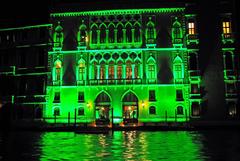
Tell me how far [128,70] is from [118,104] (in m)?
4.21

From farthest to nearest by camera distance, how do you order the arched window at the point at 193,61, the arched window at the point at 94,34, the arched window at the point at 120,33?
the arched window at the point at 94,34, the arched window at the point at 120,33, the arched window at the point at 193,61

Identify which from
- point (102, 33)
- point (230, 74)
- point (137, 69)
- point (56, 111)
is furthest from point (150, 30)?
point (56, 111)

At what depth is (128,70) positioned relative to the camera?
36.8 m

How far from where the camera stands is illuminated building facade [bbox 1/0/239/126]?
35.9 m

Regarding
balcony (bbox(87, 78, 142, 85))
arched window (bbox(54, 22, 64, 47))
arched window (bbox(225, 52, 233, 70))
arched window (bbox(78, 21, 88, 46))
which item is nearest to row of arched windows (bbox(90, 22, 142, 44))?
arched window (bbox(78, 21, 88, 46))

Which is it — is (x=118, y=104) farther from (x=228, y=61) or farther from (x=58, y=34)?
(x=228, y=61)

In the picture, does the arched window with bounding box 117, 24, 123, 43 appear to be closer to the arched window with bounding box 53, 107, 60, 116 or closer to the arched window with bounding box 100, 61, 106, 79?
the arched window with bounding box 100, 61, 106, 79

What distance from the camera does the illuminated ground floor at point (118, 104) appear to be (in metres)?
35.7

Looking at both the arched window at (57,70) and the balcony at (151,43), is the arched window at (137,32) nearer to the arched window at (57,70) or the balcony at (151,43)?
the balcony at (151,43)

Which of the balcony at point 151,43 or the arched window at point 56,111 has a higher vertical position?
the balcony at point 151,43

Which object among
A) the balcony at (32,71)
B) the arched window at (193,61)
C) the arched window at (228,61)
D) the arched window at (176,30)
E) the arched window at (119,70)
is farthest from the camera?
the balcony at (32,71)

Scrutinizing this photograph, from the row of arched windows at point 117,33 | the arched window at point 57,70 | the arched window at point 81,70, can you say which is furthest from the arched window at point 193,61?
the arched window at point 57,70

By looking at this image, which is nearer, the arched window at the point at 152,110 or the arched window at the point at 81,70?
the arched window at the point at 152,110

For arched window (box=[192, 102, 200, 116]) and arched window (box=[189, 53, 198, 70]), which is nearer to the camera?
arched window (box=[192, 102, 200, 116])
